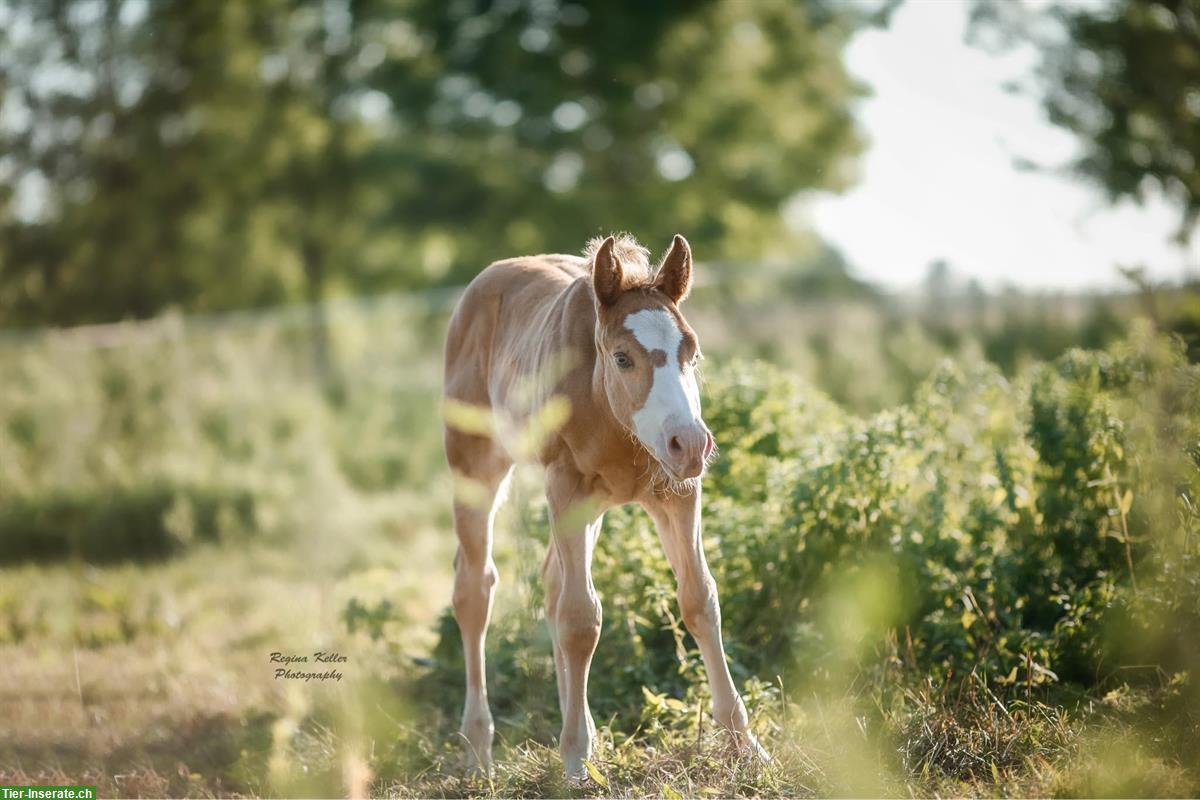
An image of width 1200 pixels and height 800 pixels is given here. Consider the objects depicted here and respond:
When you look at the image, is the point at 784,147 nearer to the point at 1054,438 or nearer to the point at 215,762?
the point at 1054,438

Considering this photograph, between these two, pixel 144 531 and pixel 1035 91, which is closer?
pixel 1035 91

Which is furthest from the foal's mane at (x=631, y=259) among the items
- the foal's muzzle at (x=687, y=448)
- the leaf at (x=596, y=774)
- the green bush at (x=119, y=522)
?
the green bush at (x=119, y=522)

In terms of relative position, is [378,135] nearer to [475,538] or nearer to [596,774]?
[475,538]

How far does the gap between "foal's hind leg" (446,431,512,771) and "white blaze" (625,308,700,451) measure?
5.35 feet

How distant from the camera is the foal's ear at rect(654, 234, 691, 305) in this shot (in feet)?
14.4

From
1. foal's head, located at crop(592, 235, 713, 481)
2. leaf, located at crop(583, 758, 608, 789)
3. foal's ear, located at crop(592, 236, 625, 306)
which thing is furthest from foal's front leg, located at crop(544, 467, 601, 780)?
foal's ear, located at crop(592, 236, 625, 306)

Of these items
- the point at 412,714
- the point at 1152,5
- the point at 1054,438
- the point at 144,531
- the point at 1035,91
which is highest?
the point at 1152,5

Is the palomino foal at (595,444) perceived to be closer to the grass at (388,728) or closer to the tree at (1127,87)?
the grass at (388,728)

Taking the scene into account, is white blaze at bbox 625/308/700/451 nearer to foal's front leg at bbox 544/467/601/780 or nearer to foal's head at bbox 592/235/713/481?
foal's head at bbox 592/235/713/481

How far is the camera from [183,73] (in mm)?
21062

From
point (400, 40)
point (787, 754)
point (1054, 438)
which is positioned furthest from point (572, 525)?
point (400, 40)

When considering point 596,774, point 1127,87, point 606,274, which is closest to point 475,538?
point 596,774

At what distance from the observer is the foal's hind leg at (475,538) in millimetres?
5406

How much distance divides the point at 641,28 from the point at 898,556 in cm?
1573
